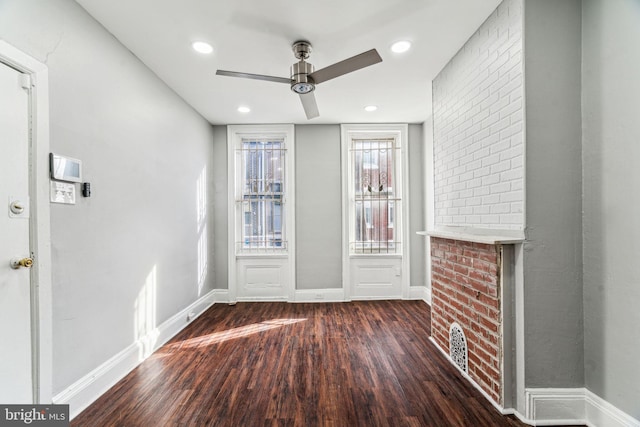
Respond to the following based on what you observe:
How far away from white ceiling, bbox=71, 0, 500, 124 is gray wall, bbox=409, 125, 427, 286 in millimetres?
1193

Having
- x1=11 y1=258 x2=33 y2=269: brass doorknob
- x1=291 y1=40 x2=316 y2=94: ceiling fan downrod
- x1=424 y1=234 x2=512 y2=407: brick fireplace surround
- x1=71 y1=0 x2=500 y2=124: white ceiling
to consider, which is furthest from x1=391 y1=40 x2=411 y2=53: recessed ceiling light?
x1=11 y1=258 x2=33 y2=269: brass doorknob

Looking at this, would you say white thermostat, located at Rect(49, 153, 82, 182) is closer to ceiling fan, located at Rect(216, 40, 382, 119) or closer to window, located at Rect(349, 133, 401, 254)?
ceiling fan, located at Rect(216, 40, 382, 119)

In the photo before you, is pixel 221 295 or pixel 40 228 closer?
pixel 40 228

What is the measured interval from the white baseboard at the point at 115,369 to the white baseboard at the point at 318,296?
153 centimetres

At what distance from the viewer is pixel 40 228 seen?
1535 millimetres

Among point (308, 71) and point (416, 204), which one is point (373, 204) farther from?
point (308, 71)

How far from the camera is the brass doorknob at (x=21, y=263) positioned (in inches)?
56.0

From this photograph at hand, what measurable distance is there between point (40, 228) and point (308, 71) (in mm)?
1912

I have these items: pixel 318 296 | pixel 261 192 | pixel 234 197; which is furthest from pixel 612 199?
pixel 234 197

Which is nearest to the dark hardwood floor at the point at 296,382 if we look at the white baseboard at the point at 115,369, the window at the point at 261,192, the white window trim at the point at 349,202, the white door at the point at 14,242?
the white baseboard at the point at 115,369

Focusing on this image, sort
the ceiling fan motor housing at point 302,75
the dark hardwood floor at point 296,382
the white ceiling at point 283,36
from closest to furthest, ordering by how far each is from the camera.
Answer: the dark hardwood floor at point 296,382, the white ceiling at point 283,36, the ceiling fan motor housing at point 302,75

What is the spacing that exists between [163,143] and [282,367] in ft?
7.89

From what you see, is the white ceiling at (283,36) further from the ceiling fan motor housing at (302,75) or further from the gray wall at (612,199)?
the gray wall at (612,199)

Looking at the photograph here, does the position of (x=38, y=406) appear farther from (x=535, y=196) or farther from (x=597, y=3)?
(x=597, y=3)
